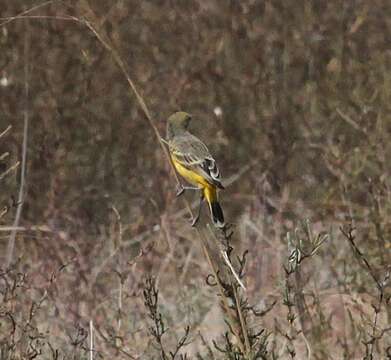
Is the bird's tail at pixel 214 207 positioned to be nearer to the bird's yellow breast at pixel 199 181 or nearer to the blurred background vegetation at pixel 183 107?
the bird's yellow breast at pixel 199 181

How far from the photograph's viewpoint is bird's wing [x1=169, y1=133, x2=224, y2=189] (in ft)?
14.5

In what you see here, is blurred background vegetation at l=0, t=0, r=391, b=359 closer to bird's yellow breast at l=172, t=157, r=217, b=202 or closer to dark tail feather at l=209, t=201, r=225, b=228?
bird's yellow breast at l=172, t=157, r=217, b=202

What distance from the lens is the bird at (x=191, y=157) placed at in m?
4.41

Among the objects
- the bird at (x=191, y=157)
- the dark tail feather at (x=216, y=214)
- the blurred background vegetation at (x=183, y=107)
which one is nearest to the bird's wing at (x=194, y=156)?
the bird at (x=191, y=157)

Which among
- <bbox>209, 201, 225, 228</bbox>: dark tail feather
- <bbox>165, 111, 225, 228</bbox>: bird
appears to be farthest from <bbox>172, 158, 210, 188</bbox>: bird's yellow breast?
<bbox>209, 201, 225, 228</bbox>: dark tail feather

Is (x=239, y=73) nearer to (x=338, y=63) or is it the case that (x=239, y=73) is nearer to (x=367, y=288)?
(x=338, y=63)

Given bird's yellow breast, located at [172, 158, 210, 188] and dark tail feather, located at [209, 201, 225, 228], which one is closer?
dark tail feather, located at [209, 201, 225, 228]

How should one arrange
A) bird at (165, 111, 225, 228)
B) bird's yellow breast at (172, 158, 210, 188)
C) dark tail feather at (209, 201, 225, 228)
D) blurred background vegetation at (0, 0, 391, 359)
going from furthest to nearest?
blurred background vegetation at (0, 0, 391, 359), bird's yellow breast at (172, 158, 210, 188), bird at (165, 111, 225, 228), dark tail feather at (209, 201, 225, 228)

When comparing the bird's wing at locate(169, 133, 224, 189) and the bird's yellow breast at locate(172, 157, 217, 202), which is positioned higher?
the bird's wing at locate(169, 133, 224, 189)

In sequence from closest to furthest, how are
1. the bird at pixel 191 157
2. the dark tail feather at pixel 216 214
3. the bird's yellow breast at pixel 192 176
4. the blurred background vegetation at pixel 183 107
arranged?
the dark tail feather at pixel 216 214 → the bird at pixel 191 157 → the bird's yellow breast at pixel 192 176 → the blurred background vegetation at pixel 183 107

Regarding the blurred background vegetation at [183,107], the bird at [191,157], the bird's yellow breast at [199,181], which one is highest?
the bird at [191,157]

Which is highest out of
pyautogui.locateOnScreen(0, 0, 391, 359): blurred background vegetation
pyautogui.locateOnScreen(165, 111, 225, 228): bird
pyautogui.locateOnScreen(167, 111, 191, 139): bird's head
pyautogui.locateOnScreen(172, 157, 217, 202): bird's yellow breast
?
pyautogui.locateOnScreen(167, 111, 191, 139): bird's head

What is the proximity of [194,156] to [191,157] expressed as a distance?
0.01 m

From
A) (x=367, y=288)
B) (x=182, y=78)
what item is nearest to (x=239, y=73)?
(x=182, y=78)
